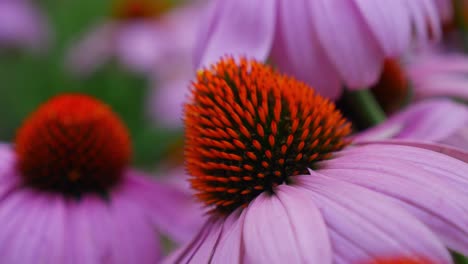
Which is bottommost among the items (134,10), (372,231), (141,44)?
(372,231)

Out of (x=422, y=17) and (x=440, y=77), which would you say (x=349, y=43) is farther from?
(x=440, y=77)

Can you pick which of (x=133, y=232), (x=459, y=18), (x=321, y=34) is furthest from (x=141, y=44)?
(x=321, y=34)

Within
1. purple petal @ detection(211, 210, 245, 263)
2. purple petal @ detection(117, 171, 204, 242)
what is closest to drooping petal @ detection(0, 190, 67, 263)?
purple petal @ detection(117, 171, 204, 242)

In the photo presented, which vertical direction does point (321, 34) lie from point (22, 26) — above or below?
below

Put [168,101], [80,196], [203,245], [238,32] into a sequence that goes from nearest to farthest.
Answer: [203,245] → [238,32] → [80,196] → [168,101]

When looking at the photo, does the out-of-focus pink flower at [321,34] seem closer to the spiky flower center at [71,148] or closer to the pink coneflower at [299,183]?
the pink coneflower at [299,183]

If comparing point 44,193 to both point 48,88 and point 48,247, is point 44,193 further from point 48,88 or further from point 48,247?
point 48,88

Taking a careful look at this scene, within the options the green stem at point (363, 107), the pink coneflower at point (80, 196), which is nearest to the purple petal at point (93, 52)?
the pink coneflower at point (80, 196)

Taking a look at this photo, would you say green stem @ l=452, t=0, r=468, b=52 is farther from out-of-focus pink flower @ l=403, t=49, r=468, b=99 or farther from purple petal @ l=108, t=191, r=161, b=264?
purple petal @ l=108, t=191, r=161, b=264
